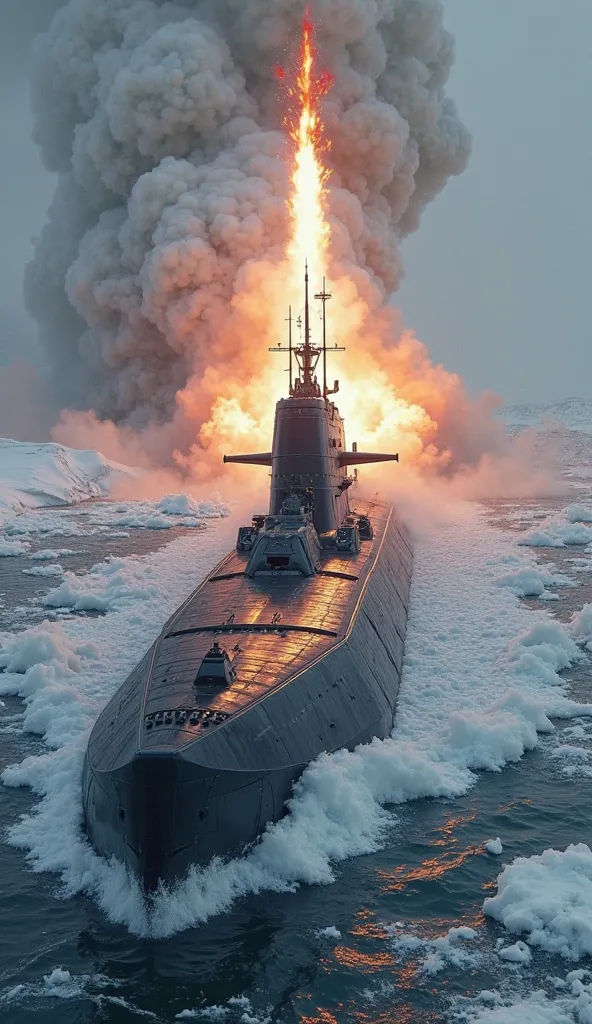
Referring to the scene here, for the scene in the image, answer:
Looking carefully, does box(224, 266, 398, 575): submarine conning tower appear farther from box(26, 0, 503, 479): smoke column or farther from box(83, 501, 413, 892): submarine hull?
box(26, 0, 503, 479): smoke column

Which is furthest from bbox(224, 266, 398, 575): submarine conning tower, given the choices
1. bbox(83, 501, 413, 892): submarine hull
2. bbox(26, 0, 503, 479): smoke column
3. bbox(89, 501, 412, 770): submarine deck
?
bbox(26, 0, 503, 479): smoke column

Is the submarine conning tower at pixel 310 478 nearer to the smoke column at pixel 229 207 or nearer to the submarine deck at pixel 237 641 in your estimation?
the submarine deck at pixel 237 641

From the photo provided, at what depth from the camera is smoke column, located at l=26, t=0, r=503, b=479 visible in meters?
70.8

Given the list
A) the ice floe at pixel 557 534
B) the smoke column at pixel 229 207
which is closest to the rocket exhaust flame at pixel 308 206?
the smoke column at pixel 229 207

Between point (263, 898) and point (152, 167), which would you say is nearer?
point (263, 898)

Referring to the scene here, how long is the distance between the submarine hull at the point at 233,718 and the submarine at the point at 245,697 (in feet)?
0.10

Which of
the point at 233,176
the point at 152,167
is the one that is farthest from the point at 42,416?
the point at 233,176

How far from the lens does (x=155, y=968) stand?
1408 cm

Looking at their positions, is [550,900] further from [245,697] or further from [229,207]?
[229,207]

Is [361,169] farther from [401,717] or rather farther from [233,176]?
[401,717]

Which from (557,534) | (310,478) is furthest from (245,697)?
(557,534)

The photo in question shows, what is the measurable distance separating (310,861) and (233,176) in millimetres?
65889

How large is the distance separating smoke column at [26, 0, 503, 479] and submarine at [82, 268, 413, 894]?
35.8m

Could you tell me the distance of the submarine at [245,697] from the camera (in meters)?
15.6
